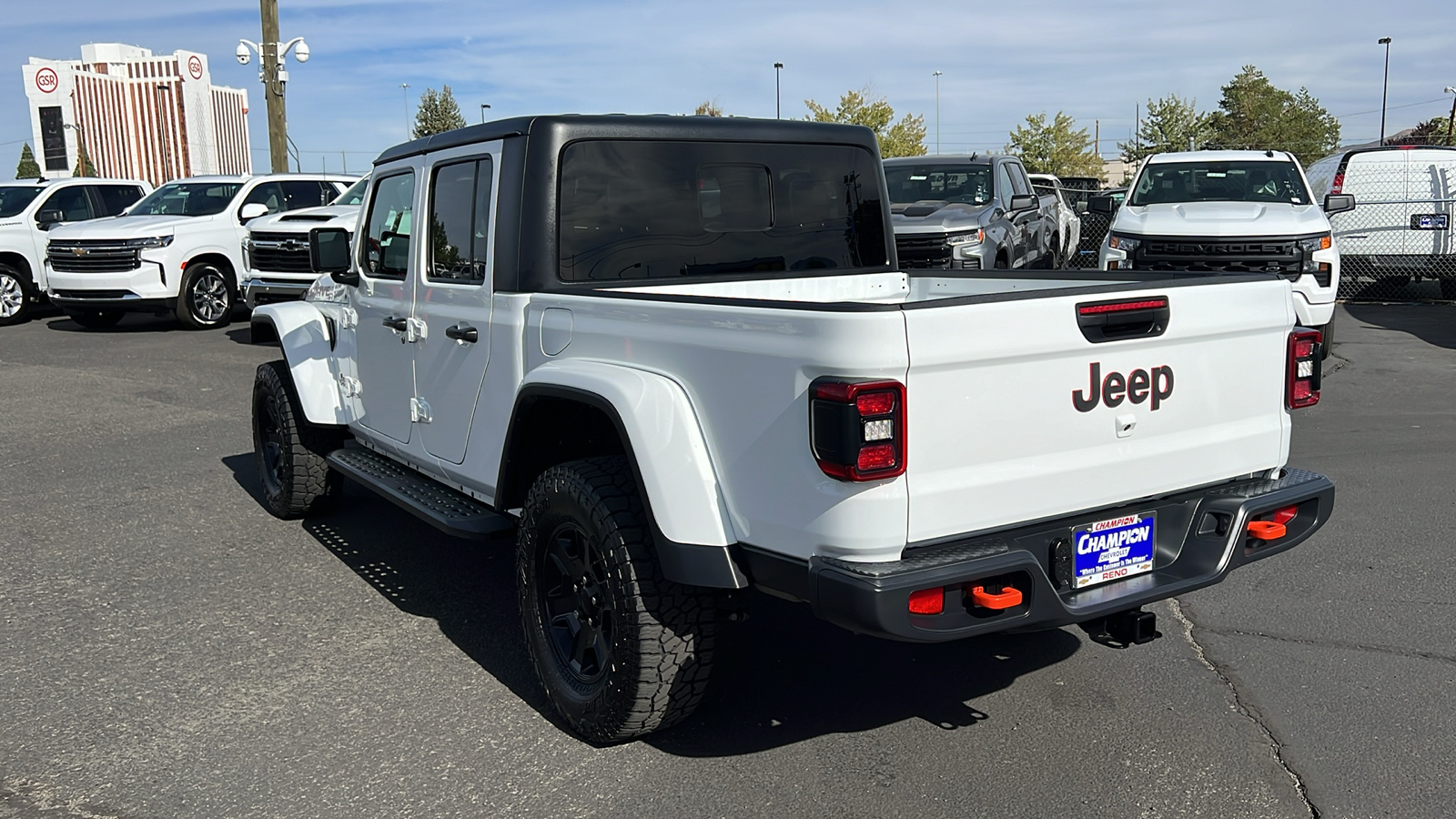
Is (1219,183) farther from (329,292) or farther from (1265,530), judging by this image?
(1265,530)

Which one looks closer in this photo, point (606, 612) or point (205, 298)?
point (606, 612)

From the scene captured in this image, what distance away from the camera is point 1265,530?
12.3 ft

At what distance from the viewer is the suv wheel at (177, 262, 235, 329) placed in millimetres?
15766

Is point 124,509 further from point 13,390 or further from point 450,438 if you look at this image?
point 13,390

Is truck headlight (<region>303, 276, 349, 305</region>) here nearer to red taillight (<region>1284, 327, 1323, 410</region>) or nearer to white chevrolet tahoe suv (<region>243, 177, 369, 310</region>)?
red taillight (<region>1284, 327, 1323, 410</region>)

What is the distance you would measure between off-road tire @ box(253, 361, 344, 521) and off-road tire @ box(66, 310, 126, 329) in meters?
12.1

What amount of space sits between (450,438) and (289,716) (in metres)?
1.17

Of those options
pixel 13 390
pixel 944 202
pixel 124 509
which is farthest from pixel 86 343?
pixel 944 202

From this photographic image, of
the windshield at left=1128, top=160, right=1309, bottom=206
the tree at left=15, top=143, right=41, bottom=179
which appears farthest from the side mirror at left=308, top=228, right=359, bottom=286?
the tree at left=15, top=143, right=41, bottom=179

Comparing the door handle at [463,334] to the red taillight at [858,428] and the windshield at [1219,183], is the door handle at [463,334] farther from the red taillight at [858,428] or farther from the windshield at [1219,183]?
the windshield at [1219,183]

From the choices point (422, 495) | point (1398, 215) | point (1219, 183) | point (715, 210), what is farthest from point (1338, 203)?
point (422, 495)

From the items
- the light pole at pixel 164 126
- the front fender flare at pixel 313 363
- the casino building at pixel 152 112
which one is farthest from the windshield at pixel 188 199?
the light pole at pixel 164 126

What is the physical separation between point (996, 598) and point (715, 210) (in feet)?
6.76

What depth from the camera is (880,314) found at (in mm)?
2951
